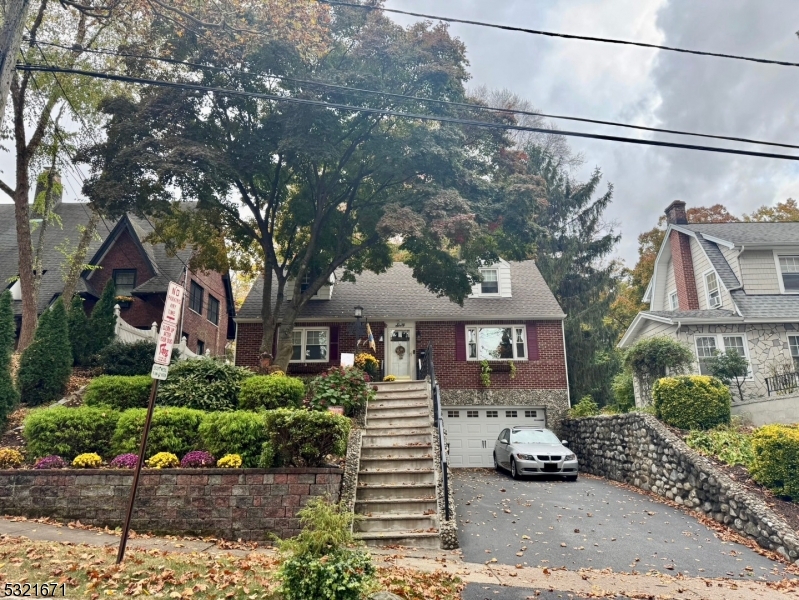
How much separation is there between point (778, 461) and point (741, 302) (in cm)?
969

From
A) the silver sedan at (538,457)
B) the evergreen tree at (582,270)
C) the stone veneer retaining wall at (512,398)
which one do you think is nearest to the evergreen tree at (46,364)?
the silver sedan at (538,457)

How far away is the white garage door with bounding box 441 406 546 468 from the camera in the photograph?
1855 centimetres

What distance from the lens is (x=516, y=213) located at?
15.6 metres

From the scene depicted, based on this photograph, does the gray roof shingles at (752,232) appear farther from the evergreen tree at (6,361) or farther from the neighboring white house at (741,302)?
the evergreen tree at (6,361)

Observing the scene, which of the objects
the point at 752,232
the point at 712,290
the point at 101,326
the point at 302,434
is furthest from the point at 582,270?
the point at 302,434

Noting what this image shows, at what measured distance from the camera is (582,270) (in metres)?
29.3

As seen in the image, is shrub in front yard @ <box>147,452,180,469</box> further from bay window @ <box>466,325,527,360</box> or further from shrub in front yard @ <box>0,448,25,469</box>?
bay window @ <box>466,325,527,360</box>

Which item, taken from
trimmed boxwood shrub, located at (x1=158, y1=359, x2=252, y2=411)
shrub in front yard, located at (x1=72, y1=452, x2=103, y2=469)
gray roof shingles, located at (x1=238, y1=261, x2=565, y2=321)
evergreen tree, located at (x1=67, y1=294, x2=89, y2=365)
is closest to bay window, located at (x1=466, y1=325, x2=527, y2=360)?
gray roof shingles, located at (x1=238, y1=261, x2=565, y2=321)

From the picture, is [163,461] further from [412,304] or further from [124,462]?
[412,304]

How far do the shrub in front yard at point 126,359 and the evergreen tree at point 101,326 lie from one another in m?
0.36

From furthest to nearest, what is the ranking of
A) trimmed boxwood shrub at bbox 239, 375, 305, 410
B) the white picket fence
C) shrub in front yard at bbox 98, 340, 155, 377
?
the white picket fence
shrub in front yard at bbox 98, 340, 155, 377
trimmed boxwood shrub at bbox 239, 375, 305, 410

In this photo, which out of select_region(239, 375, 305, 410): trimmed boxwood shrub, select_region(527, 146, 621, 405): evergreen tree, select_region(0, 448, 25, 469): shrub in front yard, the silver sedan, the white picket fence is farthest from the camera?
select_region(527, 146, 621, 405): evergreen tree

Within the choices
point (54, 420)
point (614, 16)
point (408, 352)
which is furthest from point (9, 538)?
point (408, 352)

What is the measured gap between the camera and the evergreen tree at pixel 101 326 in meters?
16.1
